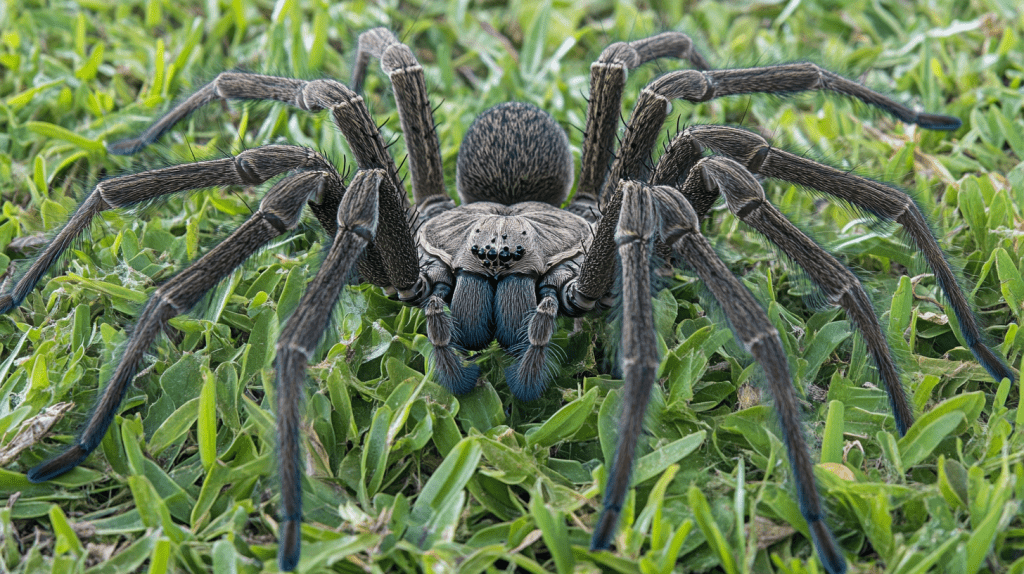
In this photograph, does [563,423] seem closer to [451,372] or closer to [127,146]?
[451,372]

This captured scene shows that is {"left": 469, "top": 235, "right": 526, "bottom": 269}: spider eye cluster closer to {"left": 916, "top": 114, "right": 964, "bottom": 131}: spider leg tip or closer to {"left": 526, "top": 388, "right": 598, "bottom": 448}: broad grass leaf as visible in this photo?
Answer: {"left": 526, "top": 388, "right": 598, "bottom": 448}: broad grass leaf

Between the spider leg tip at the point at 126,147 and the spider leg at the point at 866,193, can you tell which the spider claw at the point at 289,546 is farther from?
the spider leg tip at the point at 126,147

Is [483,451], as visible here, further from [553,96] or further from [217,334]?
[553,96]

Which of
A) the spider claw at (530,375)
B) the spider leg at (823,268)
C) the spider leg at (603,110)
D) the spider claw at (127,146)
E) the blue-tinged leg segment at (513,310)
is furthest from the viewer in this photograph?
the spider claw at (127,146)

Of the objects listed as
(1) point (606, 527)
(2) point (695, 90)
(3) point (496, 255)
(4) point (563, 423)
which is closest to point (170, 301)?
(3) point (496, 255)

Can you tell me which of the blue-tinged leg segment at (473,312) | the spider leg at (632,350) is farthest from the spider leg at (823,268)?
the blue-tinged leg segment at (473,312)

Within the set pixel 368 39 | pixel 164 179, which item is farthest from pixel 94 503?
pixel 368 39
